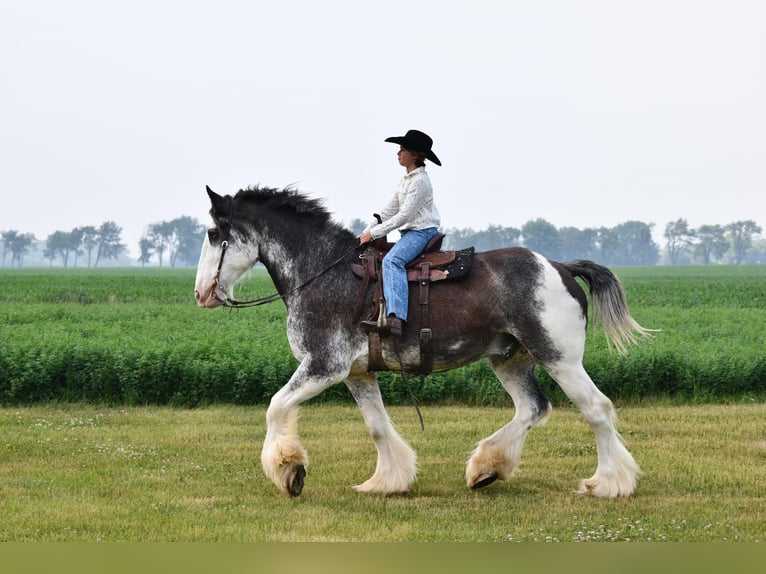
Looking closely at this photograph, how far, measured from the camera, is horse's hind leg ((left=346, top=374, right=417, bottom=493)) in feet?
29.1

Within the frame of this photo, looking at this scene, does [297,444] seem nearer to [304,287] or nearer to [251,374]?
[304,287]

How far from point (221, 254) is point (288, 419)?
168 centimetres

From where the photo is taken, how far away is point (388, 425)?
8.94 m

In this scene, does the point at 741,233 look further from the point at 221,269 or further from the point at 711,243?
the point at 221,269

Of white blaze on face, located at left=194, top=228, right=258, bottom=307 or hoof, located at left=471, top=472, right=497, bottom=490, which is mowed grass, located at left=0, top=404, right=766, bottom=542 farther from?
white blaze on face, located at left=194, top=228, right=258, bottom=307

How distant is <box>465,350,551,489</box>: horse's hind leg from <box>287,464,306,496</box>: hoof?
1605 mm

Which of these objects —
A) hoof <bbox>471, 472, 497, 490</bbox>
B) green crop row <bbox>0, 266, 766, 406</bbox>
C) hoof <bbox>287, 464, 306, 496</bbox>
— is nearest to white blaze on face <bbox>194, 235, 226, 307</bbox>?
hoof <bbox>287, 464, 306, 496</bbox>

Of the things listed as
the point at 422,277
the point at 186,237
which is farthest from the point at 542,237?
the point at 422,277

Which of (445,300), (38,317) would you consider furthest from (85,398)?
(38,317)

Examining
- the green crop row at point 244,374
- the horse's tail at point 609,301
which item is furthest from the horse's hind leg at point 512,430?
the green crop row at point 244,374

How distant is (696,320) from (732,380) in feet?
→ 37.6

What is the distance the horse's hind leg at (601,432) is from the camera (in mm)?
8430

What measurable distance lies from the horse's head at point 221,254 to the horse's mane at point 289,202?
191 mm

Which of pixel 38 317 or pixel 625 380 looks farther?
pixel 38 317
